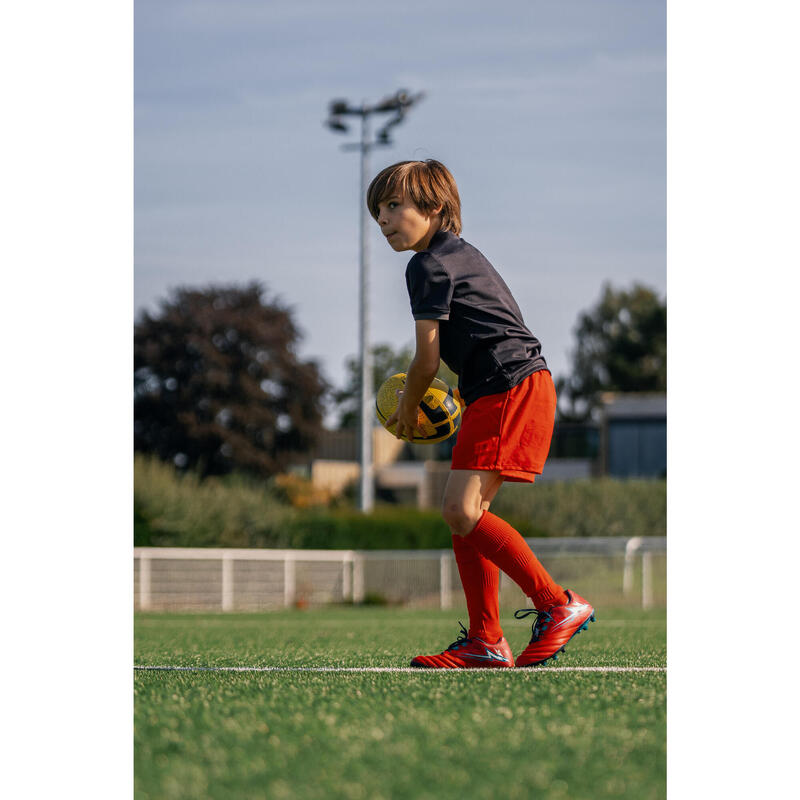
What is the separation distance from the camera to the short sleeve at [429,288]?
12.5 feet

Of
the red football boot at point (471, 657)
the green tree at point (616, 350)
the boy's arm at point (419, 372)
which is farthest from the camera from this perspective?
the green tree at point (616, 350)

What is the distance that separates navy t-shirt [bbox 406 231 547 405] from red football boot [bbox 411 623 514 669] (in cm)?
88

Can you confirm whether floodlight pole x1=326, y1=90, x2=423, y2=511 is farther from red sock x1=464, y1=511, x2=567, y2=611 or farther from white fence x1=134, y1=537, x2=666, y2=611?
red sock x1=464, y1=511, x2=567, y2=611

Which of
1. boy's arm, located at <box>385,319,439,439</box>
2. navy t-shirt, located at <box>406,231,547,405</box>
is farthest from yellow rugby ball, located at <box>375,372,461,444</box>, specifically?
navy t-shirt, located at <box>406,231,547,405</box>

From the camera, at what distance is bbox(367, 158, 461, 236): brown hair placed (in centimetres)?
411

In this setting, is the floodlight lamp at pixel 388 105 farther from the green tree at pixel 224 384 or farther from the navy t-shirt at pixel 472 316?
the navy t-shirt at pixel 472 316

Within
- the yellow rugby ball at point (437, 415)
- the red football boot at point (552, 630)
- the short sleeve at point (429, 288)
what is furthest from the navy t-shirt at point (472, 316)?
the red football boot at point (552, 630)

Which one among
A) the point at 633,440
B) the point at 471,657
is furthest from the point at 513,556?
the point at 633,440
